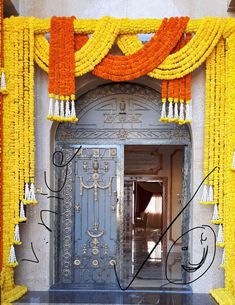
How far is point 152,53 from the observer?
4.11 meters

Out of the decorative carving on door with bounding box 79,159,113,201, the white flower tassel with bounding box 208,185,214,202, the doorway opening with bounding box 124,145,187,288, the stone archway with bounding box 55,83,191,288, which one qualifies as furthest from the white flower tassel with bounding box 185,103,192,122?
the doorway opening with bounding box 124,145,187,288

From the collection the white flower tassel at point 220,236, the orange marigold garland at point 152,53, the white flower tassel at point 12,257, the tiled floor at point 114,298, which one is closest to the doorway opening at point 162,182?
the tiled floor at point 114,298

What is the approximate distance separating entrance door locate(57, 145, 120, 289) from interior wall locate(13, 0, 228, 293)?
37cm

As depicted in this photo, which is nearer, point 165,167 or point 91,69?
point 91,69

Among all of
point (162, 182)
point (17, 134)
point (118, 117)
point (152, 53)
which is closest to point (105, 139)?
point (118, 117)

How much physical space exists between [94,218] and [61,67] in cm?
168

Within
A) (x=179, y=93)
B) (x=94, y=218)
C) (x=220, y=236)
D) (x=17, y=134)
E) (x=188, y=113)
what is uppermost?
(x=179, y=93)

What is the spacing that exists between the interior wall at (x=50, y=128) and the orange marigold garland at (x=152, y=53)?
0.40m

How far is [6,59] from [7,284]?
7.03 ft

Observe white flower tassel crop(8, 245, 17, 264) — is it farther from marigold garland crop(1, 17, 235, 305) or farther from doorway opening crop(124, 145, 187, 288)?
doorway opening crop(124, 145, 187, 288)

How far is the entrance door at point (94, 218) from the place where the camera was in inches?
188

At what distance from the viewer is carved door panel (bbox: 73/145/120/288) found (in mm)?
4777

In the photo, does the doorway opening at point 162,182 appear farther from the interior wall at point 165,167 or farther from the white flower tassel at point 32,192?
the white flower tassel at point 32,192

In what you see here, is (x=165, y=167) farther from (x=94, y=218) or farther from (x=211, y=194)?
(x=211, y=194)
